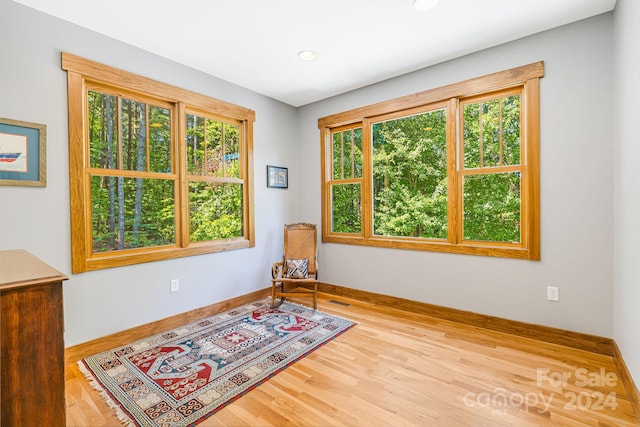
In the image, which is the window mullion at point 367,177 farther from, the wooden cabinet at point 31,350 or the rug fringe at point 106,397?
the wooden cabinet at point 31,350

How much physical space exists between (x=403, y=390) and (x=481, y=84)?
281 cm

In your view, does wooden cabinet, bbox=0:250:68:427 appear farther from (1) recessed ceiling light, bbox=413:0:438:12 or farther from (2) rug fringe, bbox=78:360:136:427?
(1) recessed ceiling light, bbox=413:0:438:12

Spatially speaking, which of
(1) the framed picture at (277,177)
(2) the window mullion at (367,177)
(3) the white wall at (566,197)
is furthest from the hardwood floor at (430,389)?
(1) the framed picture at (277,177)

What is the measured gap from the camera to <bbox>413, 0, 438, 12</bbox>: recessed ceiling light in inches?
85.2

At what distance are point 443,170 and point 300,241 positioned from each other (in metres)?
1.98

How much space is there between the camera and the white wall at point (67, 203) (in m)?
2.11

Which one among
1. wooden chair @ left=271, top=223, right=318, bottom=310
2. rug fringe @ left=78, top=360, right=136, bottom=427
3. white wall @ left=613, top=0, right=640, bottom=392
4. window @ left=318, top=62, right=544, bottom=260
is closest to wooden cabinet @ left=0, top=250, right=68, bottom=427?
rug fringe @ left=78, top=360, right=136, bottom=427

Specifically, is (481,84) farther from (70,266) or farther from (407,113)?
(70,266)

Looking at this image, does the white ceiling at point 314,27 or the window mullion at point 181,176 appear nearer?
the white ceiling at point 314,27

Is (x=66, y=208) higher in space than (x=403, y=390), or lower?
higher

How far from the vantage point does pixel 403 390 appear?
1.95 metres

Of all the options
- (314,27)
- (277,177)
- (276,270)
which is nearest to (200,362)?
(276,270)

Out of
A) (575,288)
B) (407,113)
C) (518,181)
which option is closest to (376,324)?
(575,288)

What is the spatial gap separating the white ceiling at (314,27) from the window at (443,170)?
42 cm
